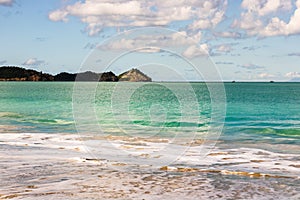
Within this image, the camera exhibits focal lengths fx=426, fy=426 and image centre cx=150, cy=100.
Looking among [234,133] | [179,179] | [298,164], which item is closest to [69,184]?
[179,179]

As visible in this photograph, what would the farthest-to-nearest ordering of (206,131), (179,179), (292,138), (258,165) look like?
Result: (206,131) < (292,138) < (258,165) < (179,179)

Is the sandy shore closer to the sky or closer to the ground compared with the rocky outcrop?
closer to the ground

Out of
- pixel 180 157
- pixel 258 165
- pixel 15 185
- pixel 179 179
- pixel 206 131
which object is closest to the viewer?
pixel 15 185

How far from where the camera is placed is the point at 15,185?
37.8ft

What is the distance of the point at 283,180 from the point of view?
1321 cm

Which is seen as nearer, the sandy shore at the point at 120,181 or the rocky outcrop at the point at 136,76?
the sandy shore at the point at 120,181

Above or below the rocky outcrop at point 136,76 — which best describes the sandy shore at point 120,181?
below

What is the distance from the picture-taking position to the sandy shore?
11.0 meters

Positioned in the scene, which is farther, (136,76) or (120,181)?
(136,76)

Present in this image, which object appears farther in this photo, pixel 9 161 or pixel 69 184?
pixel 9 161

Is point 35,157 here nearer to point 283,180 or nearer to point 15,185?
point 15,185

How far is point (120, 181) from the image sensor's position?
12.4 metres

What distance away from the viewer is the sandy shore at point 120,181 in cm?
1101

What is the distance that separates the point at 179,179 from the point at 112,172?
7.30ft
